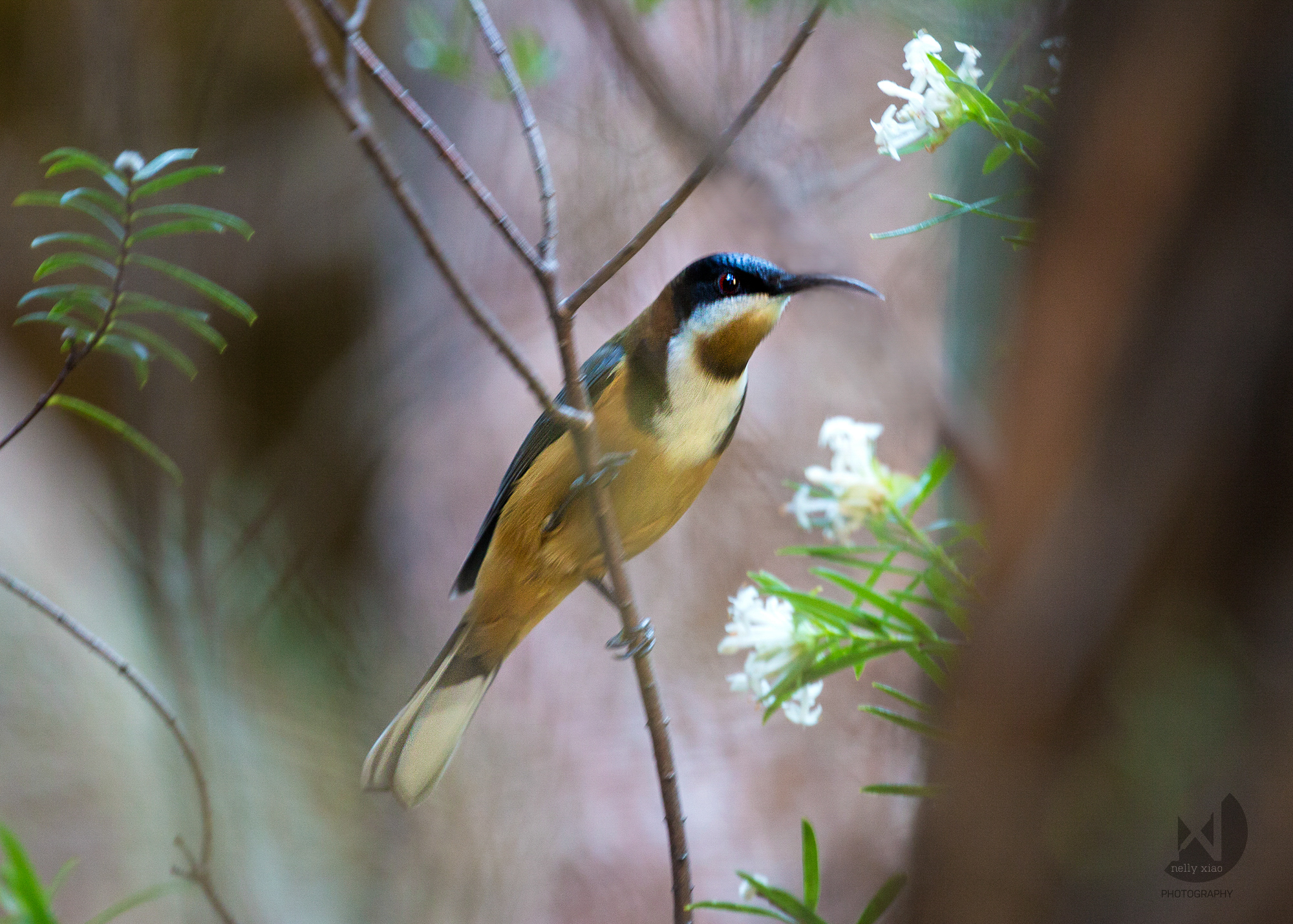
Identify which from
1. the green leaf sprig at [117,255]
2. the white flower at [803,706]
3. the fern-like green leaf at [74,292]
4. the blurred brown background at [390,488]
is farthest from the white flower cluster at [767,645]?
the blurred brown background at [390,488]

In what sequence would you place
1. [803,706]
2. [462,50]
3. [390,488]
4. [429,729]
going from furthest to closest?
1. [390,488]
2. [462,50]
3. [429,729]
4. [803,706]

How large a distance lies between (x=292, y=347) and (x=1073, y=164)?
1666mm

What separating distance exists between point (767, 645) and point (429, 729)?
1.17ft

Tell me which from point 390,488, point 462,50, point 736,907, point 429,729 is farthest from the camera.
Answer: point 390,488

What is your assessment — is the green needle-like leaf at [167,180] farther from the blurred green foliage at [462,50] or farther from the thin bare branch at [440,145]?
the blurred green foliage at [462,50]

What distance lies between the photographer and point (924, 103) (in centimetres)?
58

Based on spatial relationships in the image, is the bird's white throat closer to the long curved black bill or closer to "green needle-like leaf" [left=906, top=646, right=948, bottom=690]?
the long curved black bill

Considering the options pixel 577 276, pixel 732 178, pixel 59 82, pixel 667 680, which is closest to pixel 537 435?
pixel 732 178

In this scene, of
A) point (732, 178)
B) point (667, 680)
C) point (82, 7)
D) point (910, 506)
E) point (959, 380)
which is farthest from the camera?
point (667, 680)

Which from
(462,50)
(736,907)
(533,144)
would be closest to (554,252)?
(533,144)

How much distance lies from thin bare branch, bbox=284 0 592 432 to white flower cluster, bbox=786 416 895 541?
25 cm

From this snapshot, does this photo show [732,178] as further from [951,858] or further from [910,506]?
[951,858]

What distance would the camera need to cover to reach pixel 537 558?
844 mm

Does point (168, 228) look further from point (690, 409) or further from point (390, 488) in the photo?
point (390, 488)
